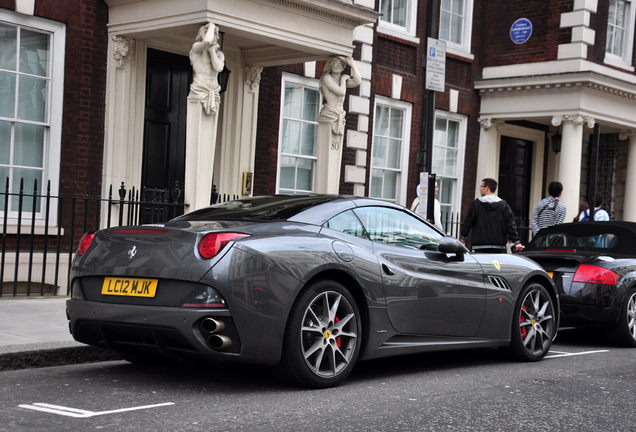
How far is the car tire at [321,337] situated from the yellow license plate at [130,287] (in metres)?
0.92

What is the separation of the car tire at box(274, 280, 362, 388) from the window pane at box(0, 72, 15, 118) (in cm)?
732

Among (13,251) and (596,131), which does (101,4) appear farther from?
(596,131)

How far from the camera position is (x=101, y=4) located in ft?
39.3

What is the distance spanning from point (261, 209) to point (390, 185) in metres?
11.0

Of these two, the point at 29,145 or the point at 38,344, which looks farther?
the point at 29,145

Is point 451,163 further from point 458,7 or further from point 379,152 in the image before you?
point 458,7

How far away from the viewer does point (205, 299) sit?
513cm

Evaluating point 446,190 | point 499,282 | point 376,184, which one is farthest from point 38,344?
point 446,190

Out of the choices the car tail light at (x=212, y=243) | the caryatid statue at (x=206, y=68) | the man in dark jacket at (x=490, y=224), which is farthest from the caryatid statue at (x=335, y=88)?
the car tail light at (x=212, y=243)

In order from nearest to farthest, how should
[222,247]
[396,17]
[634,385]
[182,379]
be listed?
1. [222,247]
2. [182,379]
3. [634,385]
4. [396,17]

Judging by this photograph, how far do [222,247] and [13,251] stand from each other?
6776 millimetres

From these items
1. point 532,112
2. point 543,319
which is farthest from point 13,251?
point 532,112

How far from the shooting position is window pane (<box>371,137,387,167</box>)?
16547mm

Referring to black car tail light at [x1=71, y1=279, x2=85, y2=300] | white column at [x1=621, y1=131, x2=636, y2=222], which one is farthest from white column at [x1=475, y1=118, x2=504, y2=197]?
black car tail light at [x1=71, y1=279, x2=85, y2=300]
